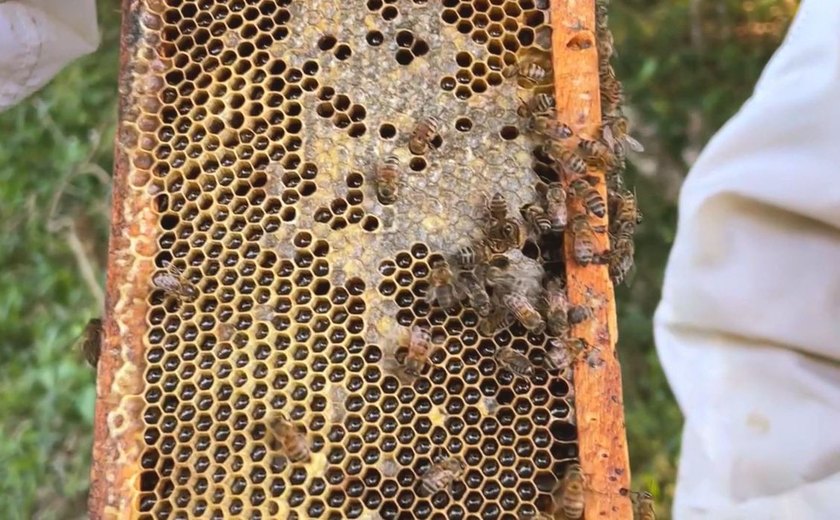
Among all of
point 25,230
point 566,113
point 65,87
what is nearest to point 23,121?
point 65,87

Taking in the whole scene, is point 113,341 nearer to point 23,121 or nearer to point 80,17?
point 80,17

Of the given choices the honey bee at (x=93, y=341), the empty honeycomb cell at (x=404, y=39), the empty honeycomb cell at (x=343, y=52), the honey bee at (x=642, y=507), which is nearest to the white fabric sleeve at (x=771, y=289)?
the honey bee at (x=642, y=507)

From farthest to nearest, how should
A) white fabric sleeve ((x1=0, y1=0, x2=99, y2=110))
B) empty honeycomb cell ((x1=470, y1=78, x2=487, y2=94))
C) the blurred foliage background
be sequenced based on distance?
1. the blurred foliage background
2. white fabric sleeve ((x1=0, y1=0, x2=99, y2=110))
3. empty honeycomb cell ((x1=470, y1=78, x2=487, y2=94))

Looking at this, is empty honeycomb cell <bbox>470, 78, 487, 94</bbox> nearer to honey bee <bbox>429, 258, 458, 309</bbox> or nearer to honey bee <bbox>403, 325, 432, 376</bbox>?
honey bee <bbox>429, 258, 458, 309</bbox>

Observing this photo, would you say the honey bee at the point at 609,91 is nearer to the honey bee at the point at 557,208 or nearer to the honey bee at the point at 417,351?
the honey bee at the point at 557,208

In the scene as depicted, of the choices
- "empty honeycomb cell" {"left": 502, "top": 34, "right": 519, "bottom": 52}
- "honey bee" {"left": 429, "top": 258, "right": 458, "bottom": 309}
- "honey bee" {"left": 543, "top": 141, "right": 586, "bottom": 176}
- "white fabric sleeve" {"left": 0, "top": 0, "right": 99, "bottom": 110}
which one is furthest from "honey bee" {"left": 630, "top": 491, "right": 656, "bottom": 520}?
"white fabric sleeve" {"left": 0, "top": 0, "right": 99, "bottom": 110}

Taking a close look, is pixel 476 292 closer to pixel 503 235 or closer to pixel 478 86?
pixel 503 235
